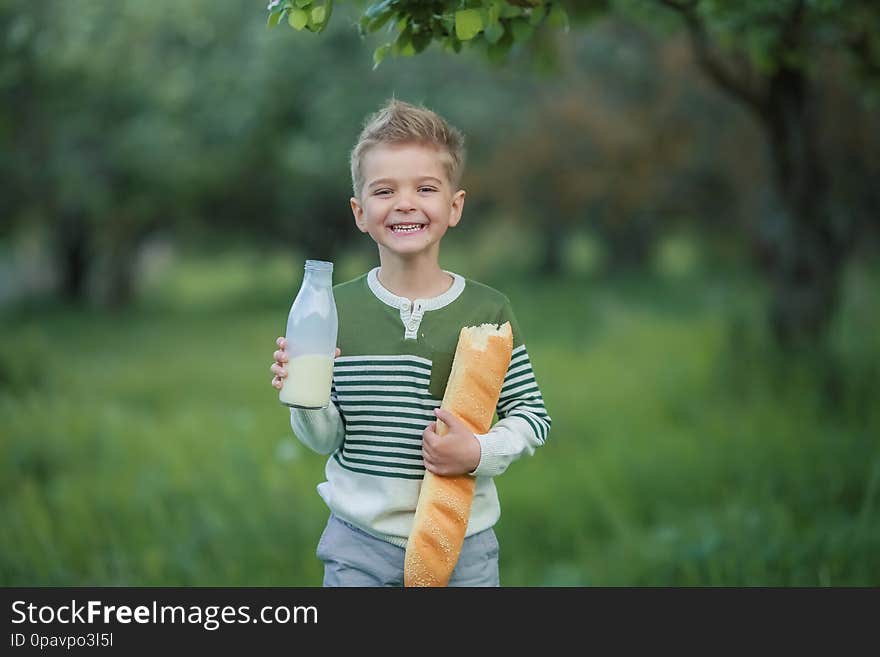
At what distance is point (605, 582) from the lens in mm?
4188

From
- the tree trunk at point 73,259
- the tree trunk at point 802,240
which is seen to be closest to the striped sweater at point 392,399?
the tree trunk at point 802,240

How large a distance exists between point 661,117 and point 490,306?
11610 mm

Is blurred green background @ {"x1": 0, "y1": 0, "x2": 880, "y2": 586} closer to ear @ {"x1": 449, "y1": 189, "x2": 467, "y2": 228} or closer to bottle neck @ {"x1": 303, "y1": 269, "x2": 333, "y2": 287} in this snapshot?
ear @ {"x1": 449, "y1": 189, "x2": 467, "y2": 228}

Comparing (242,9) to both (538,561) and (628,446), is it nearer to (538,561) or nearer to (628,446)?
(628,446)

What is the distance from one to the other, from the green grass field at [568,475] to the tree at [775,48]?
1.89ft

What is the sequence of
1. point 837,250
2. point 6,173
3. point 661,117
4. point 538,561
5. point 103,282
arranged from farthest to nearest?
1. point 103,282
2. point 661,117
3. point 6,173
4. point 837,250
5. point 538,561

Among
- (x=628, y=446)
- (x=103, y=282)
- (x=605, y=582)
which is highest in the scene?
(x=103, y=282)

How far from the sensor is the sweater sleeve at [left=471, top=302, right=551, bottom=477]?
86.7 inches

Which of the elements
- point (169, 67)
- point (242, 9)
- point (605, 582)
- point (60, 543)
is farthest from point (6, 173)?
point (605, 582)

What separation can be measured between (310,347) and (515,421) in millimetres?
534

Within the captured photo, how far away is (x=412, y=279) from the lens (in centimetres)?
230

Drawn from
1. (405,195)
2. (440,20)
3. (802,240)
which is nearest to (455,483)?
(405,195)

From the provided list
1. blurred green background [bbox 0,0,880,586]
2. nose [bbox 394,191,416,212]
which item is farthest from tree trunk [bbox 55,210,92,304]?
nose [bbox 394,191,416,212]

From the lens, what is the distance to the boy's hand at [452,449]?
2.16 metres
